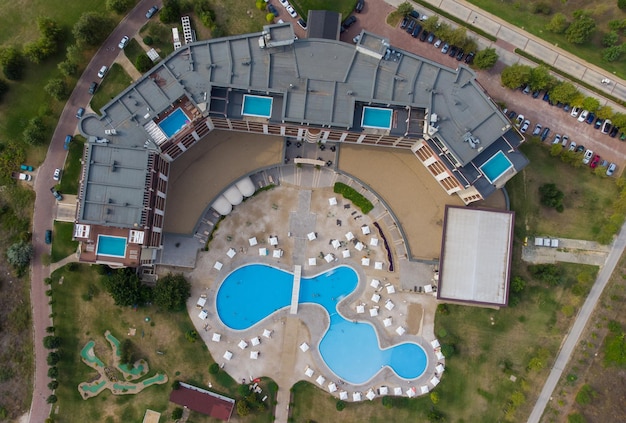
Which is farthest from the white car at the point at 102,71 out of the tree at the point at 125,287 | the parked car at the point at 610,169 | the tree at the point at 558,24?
the parked car at the point at 610,169

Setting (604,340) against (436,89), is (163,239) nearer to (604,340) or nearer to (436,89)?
(436,89)

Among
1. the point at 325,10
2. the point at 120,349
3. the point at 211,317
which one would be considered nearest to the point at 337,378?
the point at 211,317

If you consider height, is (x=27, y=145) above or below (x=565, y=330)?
above

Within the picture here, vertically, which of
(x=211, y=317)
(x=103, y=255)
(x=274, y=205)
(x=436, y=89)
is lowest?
(x=211, y=317)

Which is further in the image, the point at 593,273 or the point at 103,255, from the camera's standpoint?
the point at 593,273

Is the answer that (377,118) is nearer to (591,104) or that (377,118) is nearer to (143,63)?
(591,104)

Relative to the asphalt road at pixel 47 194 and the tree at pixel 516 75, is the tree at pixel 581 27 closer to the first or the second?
the tree at pixel 516 75
